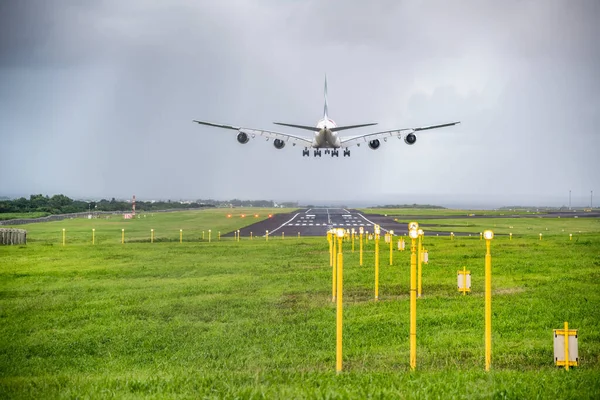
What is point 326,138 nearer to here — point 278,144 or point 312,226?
point 278,144

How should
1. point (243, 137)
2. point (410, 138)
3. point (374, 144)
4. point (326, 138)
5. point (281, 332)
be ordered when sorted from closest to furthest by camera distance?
point (281, 332), point (243, 137), point (410, 138), point (374, 144), point (326, 138)

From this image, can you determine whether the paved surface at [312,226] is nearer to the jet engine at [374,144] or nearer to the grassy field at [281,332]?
the jet engine at [374,144]

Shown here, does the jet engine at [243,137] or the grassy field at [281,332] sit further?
the jet engine at [243,137]

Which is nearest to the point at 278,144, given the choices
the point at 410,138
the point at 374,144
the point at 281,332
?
the point at 374,144

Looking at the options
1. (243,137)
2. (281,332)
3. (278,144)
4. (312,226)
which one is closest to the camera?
(281,332)

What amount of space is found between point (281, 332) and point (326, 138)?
109 ft

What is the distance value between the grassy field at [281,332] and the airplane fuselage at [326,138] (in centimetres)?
1948

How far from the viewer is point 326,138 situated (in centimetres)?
4656

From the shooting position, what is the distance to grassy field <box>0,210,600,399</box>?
9.39m

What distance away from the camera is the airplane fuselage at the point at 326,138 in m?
46.1

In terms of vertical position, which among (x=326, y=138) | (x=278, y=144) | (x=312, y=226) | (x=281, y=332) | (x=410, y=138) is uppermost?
(x=326, y=138)

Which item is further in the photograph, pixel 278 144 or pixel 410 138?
pixel 278 144

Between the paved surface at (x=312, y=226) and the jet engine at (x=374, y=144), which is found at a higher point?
the jet engine at (x=374, y=144)

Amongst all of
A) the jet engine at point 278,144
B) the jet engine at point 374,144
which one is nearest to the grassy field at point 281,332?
the jet engine at point 278,144
